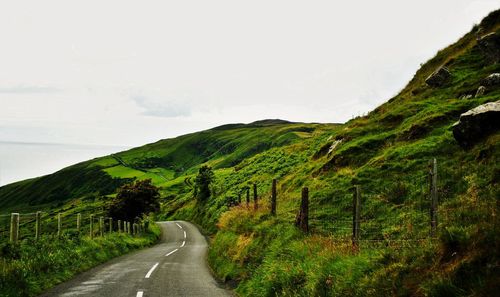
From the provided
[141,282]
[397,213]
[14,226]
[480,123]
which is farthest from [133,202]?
[480,123]

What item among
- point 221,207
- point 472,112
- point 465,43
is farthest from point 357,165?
point 221,207

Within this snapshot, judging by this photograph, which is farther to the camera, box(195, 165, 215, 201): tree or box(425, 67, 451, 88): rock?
box(195, 165, 215, 201): tree

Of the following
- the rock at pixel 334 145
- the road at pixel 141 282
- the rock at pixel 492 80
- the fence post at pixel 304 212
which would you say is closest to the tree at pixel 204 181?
the rock at pixel 334 145

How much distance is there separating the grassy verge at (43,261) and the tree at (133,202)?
71.0 feet

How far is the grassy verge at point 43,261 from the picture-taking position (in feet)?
40.5

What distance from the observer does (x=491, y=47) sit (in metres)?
30.2

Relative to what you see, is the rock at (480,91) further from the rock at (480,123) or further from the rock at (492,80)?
the rock at (480,123)

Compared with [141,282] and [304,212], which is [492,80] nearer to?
[304,212]

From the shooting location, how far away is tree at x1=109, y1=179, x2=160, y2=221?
45.8m

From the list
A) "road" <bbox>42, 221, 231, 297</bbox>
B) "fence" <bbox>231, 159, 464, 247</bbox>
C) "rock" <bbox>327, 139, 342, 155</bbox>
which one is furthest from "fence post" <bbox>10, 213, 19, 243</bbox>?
"rock" <bbox>327, 139, 342, 155</bbox>

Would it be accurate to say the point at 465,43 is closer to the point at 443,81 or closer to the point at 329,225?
the point at 443,81

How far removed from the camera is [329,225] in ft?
59.2

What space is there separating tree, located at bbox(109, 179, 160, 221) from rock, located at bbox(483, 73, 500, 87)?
118 ft

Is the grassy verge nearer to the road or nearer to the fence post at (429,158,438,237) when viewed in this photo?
the road
